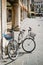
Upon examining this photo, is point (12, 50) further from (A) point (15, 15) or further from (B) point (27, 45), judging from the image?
(A) point (15, 15)

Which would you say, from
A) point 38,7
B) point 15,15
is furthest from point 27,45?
point 38,7

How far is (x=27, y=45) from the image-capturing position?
11539mm

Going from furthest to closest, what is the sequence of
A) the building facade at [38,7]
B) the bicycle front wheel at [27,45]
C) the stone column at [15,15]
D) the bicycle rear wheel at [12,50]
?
the building facade at [38,7] → the stone column at [15,15] → the bicycle front wheel at [27,45] → the bicycle rear wheel at [12,50]

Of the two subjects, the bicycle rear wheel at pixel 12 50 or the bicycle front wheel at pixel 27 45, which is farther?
the bicycle front wheel at pixel 27 45

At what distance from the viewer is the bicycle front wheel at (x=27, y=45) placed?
36.5 ft

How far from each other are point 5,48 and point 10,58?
0.43m

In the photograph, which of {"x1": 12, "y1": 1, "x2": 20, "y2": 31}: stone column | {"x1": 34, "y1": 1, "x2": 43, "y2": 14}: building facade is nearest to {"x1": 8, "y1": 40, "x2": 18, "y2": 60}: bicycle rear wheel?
{"x1": 12, "y1": 1, "x2": 20, "y2": 31}: stone column

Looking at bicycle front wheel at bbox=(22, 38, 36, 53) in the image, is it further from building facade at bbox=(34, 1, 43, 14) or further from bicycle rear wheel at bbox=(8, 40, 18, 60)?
building facade at bbox=(34, 1, 43, 14)

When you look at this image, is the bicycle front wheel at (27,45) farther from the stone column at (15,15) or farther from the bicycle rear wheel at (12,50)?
the stone column at (15,15)

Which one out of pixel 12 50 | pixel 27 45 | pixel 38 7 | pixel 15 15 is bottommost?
pixel 27 45

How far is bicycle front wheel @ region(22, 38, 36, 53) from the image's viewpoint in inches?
438

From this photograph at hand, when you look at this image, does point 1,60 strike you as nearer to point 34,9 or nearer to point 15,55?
point 15,55

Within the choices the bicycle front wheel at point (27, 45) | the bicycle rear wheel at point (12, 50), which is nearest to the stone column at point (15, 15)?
the bicycle front wheel at point (27, 45)

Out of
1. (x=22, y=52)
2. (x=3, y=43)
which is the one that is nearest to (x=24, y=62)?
(x=3, y=43)
